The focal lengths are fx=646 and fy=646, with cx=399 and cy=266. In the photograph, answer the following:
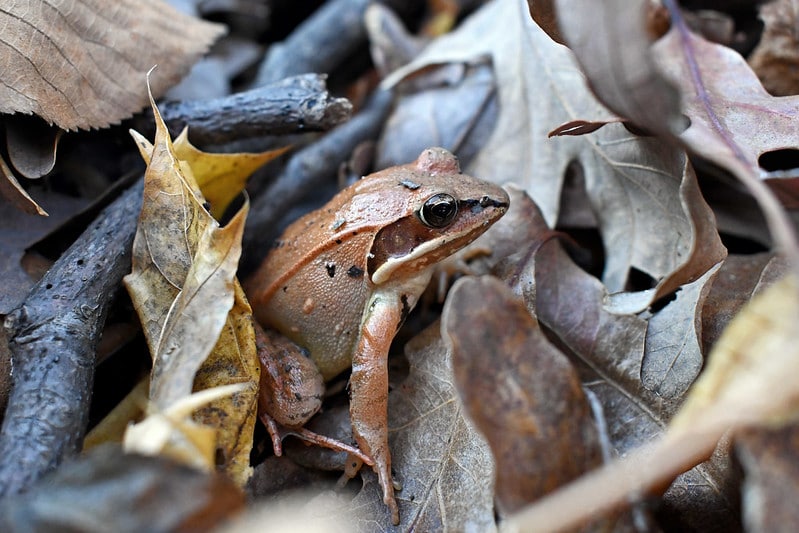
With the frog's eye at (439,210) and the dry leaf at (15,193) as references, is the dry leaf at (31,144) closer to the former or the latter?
the dry leaf at (15,193)

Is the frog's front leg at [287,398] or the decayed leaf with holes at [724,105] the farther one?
the frog's front leg at [287,398]

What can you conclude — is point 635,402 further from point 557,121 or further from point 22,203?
point 22,203

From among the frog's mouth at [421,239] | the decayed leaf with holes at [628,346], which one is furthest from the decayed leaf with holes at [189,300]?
the decayed leaf with holes at [628,346]

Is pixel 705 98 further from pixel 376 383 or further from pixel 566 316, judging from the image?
pixel 376 383

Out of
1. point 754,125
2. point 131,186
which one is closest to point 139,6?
point 131,186

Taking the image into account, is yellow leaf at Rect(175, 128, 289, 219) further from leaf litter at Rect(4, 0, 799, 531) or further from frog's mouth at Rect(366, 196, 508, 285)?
frog's mouth at Rect(366, 196, 508, 285)

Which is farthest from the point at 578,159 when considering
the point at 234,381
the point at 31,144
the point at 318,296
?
the point at 31,144

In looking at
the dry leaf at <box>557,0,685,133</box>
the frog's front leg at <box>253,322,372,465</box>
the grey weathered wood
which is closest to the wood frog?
the frog's front leg at <box>253,322,372,465</box>
